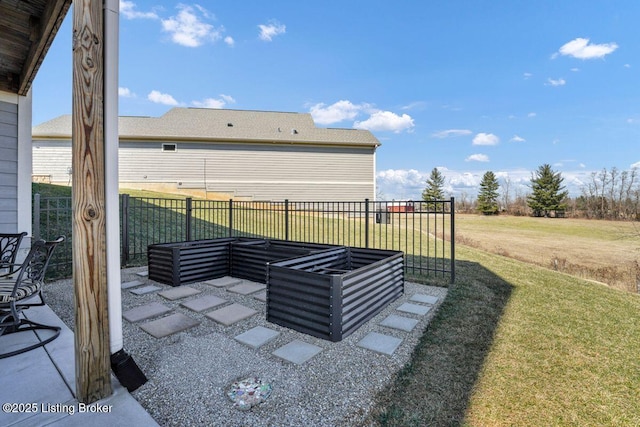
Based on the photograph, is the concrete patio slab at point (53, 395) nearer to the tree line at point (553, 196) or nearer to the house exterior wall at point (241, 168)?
the house exterior wall at point (241, 168)

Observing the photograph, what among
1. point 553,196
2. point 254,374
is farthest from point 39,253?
point 553,196

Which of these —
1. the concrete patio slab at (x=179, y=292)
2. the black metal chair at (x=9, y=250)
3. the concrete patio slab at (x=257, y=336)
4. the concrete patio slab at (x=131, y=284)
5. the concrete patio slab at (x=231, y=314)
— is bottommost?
the concrete patio slab at (x=257, y=336)

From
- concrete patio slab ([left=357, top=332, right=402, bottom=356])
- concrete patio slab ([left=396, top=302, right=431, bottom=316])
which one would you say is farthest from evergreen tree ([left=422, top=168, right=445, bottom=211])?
concrete patio slab ([left=357, top=332, right=402, bottom=356])

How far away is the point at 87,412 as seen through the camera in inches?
64.6

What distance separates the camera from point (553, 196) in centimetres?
3095

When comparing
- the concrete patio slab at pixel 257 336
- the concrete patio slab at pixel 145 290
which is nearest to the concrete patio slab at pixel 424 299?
the concrete patio slab at pixel 257 336

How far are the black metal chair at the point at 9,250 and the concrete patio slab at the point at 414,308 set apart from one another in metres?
4.36

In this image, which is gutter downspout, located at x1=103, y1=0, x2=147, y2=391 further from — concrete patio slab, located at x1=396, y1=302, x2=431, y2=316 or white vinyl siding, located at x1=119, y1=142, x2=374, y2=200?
white vinyl siding, located at x1=119, y1=142, x2=374, y2=200

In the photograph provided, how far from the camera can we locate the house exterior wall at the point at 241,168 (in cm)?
1653

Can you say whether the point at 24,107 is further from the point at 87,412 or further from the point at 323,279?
the point at 323,279

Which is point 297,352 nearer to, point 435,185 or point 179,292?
point 179,292

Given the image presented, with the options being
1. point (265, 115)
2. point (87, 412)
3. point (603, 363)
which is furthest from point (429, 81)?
point (87, 412)

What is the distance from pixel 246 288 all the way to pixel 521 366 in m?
3.51

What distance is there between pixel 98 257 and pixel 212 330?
5.20 ft
